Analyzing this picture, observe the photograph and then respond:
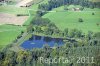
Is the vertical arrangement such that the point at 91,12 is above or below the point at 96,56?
above

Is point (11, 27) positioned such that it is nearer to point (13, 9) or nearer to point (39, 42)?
point (13, 9)

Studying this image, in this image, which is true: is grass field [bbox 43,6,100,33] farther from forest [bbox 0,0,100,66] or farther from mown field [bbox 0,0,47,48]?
mown field [bbox 0,0,47,48]

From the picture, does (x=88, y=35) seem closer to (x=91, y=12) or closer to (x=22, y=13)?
(x=91, y=12)

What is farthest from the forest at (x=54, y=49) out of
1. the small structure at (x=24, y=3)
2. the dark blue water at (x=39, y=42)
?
the small structure at (x=24, y=3)

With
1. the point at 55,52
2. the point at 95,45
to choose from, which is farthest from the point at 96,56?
the point at 55,52

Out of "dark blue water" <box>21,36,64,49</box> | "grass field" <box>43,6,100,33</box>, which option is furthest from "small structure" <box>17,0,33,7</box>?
"dark blue water" <box>21,36,64,49</box>

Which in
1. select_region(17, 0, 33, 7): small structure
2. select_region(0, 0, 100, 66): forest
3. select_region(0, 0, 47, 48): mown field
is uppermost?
select_region(17, 0, 33, 7): small structure

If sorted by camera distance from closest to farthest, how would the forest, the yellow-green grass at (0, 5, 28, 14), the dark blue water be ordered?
1. the forest
2. the dark blue water
3. the yellow-green grass at (0, 5, 28, 14)
